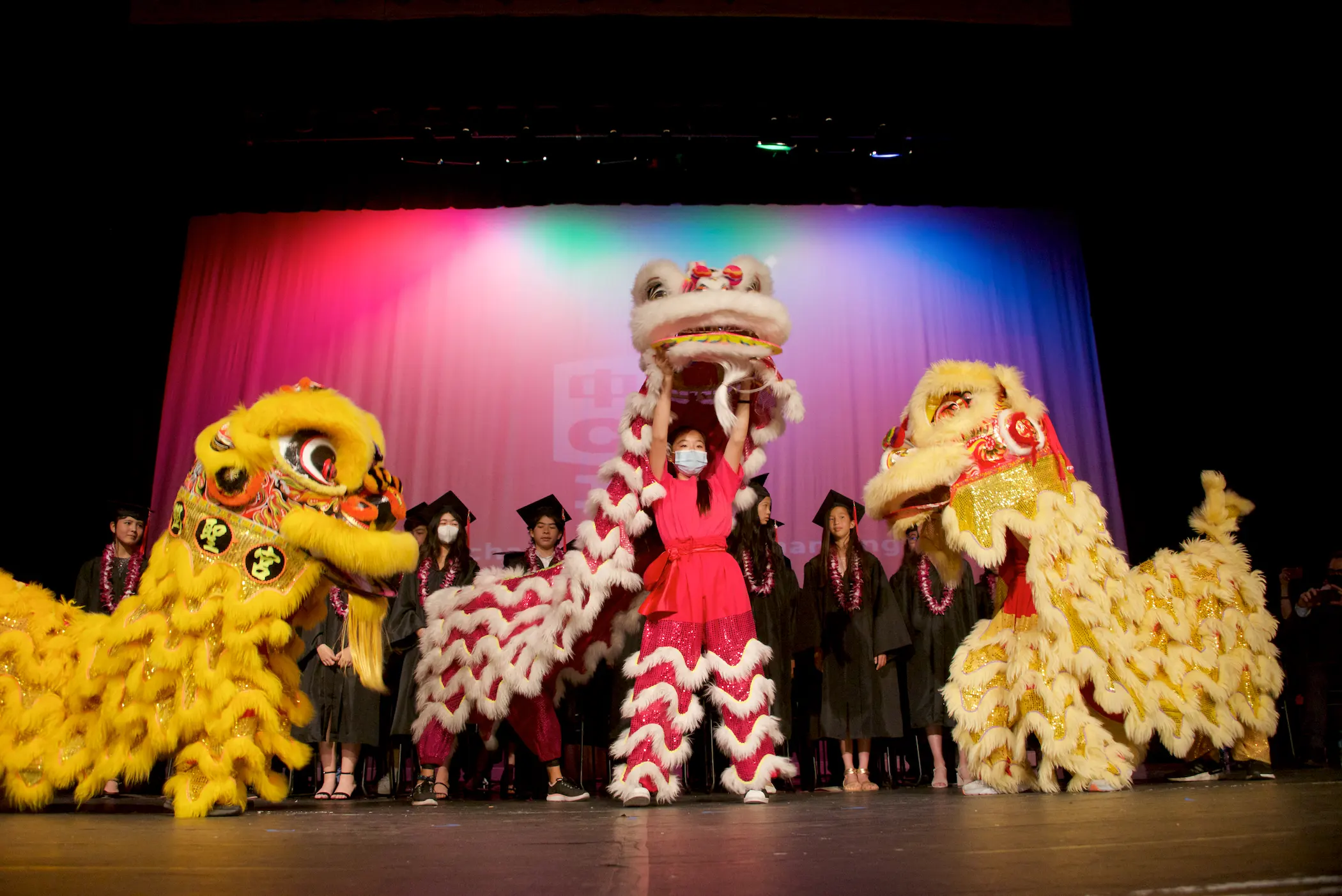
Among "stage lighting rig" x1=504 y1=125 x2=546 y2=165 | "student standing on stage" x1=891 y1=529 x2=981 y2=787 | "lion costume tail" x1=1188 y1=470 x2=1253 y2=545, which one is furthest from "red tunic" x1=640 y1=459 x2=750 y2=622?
"stage lighting rig" x1=504 y1=125 x2=546 y2=165

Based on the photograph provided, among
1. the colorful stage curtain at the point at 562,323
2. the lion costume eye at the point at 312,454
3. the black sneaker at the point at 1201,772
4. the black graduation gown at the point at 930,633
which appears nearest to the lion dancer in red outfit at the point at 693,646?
the lion costume eye at the point at 312,454

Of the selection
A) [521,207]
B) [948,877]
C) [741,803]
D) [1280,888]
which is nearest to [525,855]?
[948,877]

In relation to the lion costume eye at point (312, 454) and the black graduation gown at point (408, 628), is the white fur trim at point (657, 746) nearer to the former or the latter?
the lion costume eye at point (312, 454)

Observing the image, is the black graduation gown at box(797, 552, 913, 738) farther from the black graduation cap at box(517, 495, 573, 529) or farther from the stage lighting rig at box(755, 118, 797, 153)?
the stage lighting rig at box(755, 118, 797, 153)

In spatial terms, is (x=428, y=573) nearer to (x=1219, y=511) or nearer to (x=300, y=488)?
(x=300, y=488)

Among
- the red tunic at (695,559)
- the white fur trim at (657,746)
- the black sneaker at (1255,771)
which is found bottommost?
the black sneaker at (1255,771)

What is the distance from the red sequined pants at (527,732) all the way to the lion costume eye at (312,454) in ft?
4.44

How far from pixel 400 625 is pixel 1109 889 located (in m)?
4.44

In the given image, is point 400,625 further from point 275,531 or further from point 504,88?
point 504,88

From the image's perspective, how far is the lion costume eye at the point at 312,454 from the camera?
130 inches

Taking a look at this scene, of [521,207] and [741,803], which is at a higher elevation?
[521,207]

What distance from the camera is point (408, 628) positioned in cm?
512

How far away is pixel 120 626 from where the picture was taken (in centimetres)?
316

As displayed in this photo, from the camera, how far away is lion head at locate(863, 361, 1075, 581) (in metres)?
3.57
